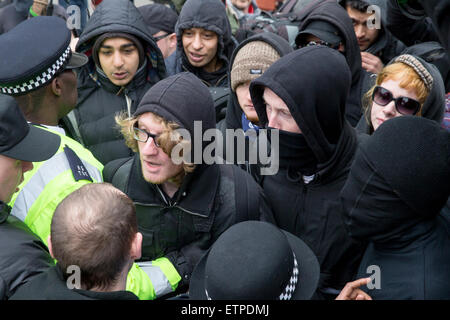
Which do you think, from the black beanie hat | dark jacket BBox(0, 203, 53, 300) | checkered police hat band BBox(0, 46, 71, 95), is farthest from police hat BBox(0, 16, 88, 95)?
the black beanie hat

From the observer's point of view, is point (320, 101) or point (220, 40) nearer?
point (320, 101)

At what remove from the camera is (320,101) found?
2607 millimetres

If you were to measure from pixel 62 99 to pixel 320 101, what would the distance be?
5.77 feet

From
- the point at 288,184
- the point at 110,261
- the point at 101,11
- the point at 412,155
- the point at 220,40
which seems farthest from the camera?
the point at 220,40

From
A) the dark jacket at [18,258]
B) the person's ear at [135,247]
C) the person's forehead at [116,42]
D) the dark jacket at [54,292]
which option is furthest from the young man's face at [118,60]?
the dark jacket at [54,292]

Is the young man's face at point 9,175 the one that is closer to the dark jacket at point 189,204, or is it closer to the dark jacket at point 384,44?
the dark jacket at point 189,204

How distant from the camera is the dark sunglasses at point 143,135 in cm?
266

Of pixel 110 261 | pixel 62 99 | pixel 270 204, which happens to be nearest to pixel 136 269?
pixel 110 261

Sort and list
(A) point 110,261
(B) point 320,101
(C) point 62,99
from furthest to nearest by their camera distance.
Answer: (C) point 62,99 → (B) point 320,101 → (A) point 110,261

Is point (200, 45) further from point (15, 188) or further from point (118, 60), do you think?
point (15, 188)

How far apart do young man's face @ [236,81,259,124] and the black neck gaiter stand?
0.85 metres

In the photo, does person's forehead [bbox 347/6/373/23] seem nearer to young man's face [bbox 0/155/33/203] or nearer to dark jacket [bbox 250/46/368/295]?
dark jacket [bbox 250/46/368/295]

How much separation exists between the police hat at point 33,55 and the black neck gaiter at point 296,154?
163cm

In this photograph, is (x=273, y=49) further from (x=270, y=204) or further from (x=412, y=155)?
(x=412, y=155)
